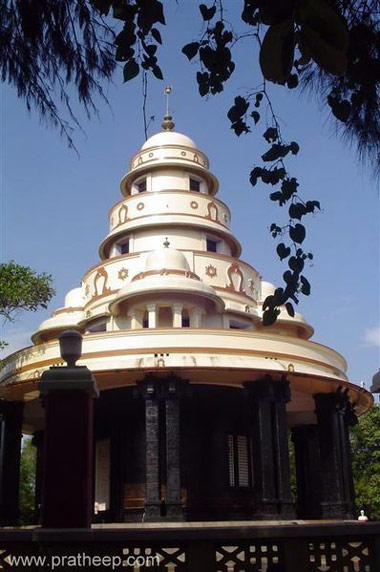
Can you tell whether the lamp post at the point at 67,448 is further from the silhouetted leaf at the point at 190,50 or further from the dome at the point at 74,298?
the dome at the point at 74,298

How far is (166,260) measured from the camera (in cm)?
2022

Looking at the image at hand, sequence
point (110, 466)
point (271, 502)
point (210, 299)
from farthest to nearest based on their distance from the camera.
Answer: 1. point (210, 299)
2. point (110, 466)
3. point (271, 502)

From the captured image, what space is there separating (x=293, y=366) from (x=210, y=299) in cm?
383

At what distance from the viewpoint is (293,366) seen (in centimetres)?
1683

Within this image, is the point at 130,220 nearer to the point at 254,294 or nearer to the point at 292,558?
the point at 254,294

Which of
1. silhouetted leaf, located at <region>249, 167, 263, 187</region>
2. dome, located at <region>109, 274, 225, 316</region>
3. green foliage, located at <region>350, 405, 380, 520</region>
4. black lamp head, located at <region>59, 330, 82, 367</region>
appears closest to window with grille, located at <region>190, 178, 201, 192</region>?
dome, located at <region>109, 274, 225, 316</region>

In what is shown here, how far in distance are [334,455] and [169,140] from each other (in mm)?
14601

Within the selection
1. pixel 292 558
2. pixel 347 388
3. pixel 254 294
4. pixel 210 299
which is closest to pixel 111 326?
pixel 210 299

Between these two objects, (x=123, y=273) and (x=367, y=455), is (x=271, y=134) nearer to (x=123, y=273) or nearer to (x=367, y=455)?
(x=123, y=273)

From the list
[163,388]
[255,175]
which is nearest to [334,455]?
[163,388]

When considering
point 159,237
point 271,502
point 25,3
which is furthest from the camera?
point 159,237

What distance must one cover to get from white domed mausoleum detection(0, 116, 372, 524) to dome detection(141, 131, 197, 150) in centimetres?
466

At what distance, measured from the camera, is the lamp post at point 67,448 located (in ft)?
21.6

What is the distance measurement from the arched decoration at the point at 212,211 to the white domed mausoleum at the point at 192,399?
47.8 inches
